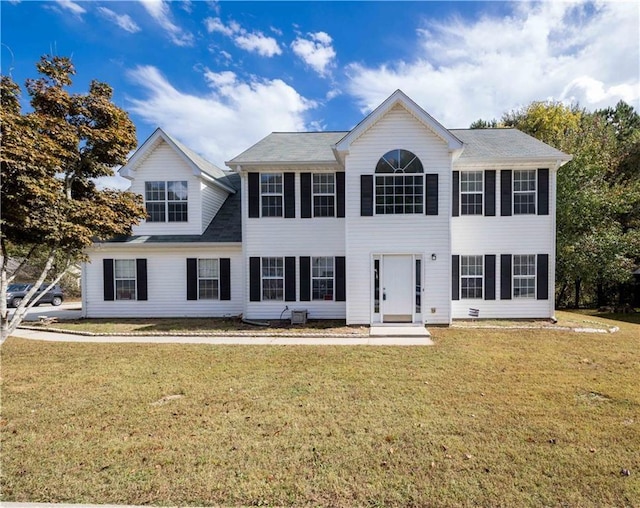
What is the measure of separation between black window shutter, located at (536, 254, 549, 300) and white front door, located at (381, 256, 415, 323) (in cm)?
529

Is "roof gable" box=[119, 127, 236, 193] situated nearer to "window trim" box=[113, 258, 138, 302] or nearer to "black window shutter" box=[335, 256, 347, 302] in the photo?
"window trim" box=[113, 258, 138, 302]

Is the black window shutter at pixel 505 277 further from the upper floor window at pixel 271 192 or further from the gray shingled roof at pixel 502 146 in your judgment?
the upper floor window at pixel 271 192

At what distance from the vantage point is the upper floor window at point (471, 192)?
12875mm

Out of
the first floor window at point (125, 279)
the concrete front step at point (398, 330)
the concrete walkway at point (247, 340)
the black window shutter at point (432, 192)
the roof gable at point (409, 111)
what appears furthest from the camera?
the first floor window at point (125, 279)

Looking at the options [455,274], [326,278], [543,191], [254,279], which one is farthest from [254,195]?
[543,191]

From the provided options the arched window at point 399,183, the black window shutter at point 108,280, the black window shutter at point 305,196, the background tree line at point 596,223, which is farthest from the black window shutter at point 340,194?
the background tree line at point 596,223

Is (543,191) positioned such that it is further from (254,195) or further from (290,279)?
(254,195)

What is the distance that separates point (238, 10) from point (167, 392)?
11.7 m

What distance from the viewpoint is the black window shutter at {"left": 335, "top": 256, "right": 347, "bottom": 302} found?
13095 millimetres

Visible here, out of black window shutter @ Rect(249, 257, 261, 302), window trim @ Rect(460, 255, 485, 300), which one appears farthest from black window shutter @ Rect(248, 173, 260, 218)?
window trim @ Rect(460, 255, 485, 300)

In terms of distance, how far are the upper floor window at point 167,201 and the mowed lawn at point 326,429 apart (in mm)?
7451

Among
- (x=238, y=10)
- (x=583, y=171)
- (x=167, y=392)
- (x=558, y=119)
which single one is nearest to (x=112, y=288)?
(x=167, y=392)

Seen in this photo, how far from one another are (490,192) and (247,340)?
10.8 meters

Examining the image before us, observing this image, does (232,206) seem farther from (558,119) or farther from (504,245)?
(558,119)
